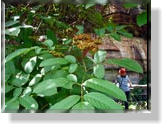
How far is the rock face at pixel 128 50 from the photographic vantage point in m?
1.25

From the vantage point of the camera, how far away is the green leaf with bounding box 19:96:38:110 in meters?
1.07

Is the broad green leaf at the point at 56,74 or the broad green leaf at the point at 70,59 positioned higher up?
the broad green leaf at the point at 70,59

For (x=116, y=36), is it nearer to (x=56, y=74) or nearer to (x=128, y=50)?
(x=128, y=50)

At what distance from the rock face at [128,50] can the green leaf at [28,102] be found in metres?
0.30

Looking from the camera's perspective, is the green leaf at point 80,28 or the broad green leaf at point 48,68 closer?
the broad green leaf at point 48,68

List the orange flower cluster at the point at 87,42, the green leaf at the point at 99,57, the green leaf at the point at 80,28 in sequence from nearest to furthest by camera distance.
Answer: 1. the green leaf at the point at 99,57
2. the orange flower cluster at the point at 87,42
3. the green leaf at the point at 80,28

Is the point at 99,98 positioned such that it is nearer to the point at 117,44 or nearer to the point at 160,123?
the point at 117,44

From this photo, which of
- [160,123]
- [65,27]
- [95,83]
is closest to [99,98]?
[95,83]

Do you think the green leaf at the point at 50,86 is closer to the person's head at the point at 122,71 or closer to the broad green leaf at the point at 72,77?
the broad green leaf at the point at 72,77

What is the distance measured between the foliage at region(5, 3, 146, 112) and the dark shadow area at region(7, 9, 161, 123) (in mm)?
157

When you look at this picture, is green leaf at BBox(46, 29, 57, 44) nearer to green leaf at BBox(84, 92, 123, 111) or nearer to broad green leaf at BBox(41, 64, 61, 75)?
broad green leaf at BBox(41, 64, 61, 75)

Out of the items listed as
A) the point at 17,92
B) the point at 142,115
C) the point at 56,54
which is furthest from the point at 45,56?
the point at 142,115

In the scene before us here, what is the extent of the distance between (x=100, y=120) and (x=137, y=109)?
6.4 inches

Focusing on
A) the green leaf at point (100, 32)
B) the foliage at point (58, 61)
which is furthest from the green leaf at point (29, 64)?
the green leaf at point (100, 32)
